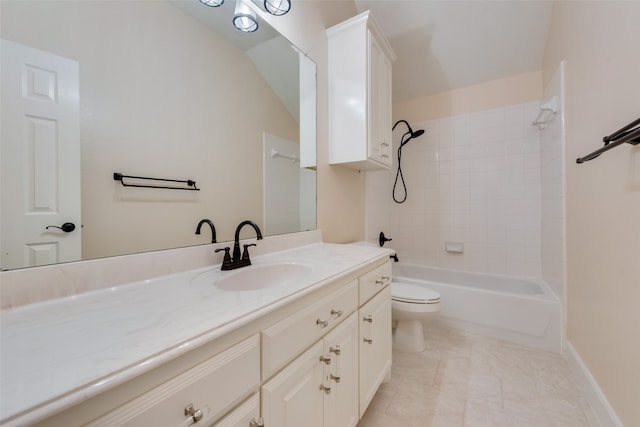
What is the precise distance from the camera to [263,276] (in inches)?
44.3

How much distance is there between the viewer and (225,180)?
46.1 inches

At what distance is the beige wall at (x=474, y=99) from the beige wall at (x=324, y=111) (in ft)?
3.89

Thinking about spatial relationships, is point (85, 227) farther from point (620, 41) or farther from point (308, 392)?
point (620, 41)

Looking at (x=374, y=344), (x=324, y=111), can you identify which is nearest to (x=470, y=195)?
(x=324, y=111)

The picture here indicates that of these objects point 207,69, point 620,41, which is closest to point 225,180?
point 207,69

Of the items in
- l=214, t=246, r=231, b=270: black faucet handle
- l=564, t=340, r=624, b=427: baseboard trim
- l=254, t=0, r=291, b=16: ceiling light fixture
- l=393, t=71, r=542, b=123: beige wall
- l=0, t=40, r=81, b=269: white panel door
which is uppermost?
l=393, t=71, r=542, b=123: beige wall

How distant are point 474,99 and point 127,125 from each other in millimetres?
2992

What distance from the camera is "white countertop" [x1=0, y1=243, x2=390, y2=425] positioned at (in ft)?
1.12

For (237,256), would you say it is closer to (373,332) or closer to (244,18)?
Answer: (373,332)

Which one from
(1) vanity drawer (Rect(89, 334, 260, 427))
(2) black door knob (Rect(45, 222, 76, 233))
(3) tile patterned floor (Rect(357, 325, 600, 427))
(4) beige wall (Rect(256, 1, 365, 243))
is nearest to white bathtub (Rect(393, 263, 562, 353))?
(3) tile patterned floor (Rect(357, 325, 600, 427))

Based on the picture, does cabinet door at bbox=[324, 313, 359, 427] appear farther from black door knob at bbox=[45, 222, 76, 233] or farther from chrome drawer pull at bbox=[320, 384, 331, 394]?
black door knob at bbox=[45, 222, 76, 233]

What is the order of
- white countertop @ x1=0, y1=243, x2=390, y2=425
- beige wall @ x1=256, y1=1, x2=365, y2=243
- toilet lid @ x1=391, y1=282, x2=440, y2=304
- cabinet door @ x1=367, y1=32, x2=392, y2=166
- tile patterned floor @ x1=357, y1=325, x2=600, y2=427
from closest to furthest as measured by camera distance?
1. white countertop @ x1=0, y1=243, x2=390, y2=425
2. tile patterned floor @ x1=357, y1=325, x2=600, y2=427
3. beige wall @ x1=256, y1=1, x2=365, y2=243
4. cabinet door @ x1=367, y1=32, x2=392, y2=166
5. toilet lid @ x1=391, y1=282, x2=440, y2=304

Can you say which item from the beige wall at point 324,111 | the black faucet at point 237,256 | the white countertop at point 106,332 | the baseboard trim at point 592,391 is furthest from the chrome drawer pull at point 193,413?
the baseboard trim at point 592,391

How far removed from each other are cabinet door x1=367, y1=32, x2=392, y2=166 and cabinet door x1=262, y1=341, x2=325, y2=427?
1.30m
